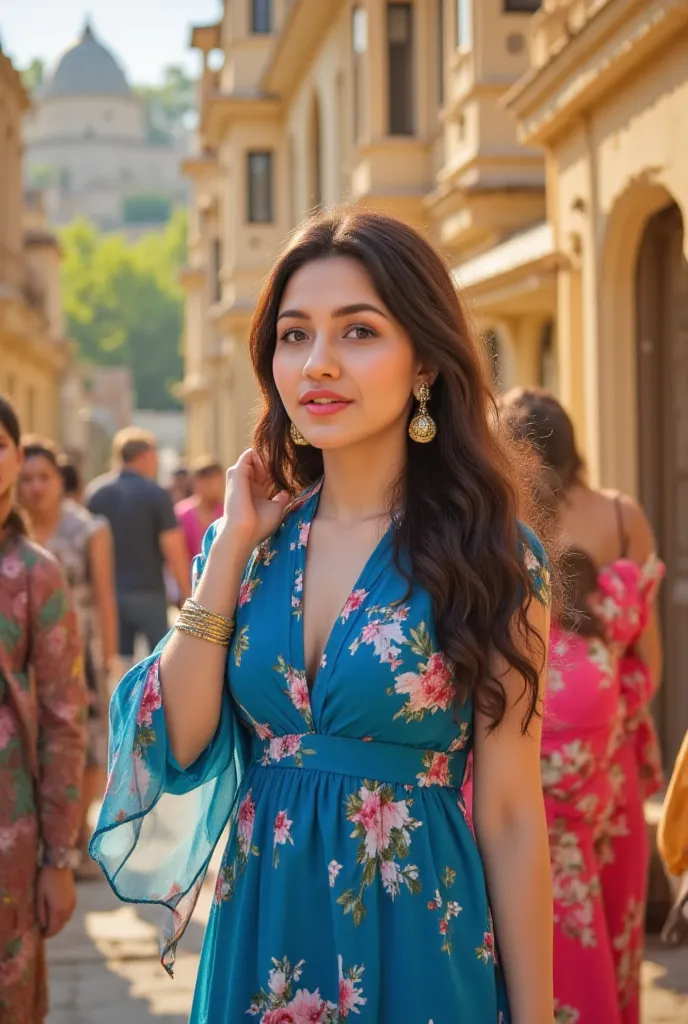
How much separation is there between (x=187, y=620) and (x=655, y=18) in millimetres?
5967

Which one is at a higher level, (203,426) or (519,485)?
(203,426)

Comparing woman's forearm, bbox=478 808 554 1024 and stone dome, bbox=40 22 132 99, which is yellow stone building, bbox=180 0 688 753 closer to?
woman's forearm, bbox=478 808 554 1024

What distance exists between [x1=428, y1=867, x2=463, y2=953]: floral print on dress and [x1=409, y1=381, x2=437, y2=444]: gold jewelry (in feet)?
2.64

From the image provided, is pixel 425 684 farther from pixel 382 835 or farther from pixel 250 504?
pixel 250 504

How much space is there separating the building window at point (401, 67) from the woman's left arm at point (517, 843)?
588 inches

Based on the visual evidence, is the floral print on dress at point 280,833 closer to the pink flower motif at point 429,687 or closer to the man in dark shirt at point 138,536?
the pink flower motif at point 429,687

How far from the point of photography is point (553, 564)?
3102mm

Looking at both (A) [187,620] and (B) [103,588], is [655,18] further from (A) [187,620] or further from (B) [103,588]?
(A) [187,620]

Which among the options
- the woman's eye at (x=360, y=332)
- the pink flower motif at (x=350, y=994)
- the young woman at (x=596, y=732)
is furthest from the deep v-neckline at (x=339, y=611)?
the young woman at (x=596, y=732)

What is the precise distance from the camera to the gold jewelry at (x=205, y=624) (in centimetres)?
287

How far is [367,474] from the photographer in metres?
2.99

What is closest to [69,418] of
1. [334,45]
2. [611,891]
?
[334,45]

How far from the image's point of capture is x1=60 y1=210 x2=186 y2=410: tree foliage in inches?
3905

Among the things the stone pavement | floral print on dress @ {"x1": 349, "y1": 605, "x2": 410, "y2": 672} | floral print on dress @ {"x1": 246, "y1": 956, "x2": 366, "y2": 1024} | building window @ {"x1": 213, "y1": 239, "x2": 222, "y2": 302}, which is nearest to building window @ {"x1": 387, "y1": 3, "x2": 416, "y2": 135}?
the stone pavement
